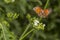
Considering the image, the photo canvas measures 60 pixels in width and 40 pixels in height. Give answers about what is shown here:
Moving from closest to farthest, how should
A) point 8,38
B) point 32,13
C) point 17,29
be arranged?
point 8,38 → point 17,29 → point 32,13

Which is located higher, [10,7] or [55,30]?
[55,30]

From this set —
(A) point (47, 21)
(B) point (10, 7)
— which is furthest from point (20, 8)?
(A) point (47, 21)

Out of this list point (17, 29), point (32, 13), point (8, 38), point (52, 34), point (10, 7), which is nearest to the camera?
point (8, 38)

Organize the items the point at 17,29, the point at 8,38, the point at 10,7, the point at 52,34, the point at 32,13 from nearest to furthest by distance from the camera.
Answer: the point at 8,38 < the point at 10,7 < the point at 17,29 < the point at 32,13 < the point at 52,34

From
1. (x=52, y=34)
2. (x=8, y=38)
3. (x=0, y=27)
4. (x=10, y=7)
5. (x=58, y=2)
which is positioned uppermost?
(x=58, y=2)

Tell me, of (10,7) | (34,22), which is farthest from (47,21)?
(34,22)

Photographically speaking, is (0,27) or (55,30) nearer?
(0,27)

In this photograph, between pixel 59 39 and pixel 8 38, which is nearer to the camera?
pixel 8 38

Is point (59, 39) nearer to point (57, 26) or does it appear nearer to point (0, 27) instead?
point (57, 26)

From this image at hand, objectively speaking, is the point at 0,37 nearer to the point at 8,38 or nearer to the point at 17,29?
the point at 8,38
